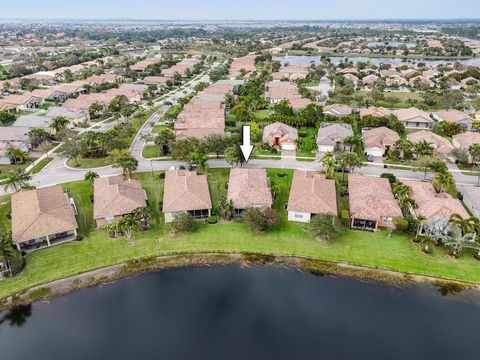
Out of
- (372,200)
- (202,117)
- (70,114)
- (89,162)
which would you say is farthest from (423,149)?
(70,114)

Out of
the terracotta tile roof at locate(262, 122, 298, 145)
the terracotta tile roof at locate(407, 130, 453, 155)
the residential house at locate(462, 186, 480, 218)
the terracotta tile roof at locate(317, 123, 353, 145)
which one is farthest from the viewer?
the terracotta tile roof at locate(262, 122, 298, 145)

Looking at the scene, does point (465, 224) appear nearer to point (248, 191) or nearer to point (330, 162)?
point (330, 162)

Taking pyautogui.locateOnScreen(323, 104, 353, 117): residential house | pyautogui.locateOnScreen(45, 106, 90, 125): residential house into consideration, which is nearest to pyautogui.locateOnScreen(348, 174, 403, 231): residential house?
pyautogui.locateOnScreen(323, 104, 353, 117): residential house

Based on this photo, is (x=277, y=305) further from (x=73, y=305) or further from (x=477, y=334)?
(x=73, y=305)

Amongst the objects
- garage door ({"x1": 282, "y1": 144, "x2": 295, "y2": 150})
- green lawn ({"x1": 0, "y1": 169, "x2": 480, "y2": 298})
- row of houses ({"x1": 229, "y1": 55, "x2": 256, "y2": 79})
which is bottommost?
green lawn ({"x1": 0, "y1": 169, "x2": 480, "y2": 298})

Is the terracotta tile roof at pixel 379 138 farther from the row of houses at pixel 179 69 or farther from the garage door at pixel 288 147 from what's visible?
the row of houses at pixel 179 69

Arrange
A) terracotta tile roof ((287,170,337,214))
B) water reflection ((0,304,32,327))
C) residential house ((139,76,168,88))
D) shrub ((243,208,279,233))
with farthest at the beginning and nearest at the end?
residential house ((139,76,168,88))
terracotta tile roof ((287,170,337,214))
shrub ((243,208,279,233))
water reflection ((0,304,32,327))

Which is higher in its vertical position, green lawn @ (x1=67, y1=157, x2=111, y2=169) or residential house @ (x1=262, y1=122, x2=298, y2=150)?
residential house @ (x1=262, y1=122, x2=298, y2=150)

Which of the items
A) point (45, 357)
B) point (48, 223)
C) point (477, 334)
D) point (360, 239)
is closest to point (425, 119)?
point (360, 239)

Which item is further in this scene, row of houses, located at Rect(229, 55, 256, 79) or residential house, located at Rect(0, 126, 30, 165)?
row of houses, located at Rect(229, 55, 256, 79)

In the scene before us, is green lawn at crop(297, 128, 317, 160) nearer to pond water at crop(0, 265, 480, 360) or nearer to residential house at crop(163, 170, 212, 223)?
residential house at crop(163, 170, 212, 223)
